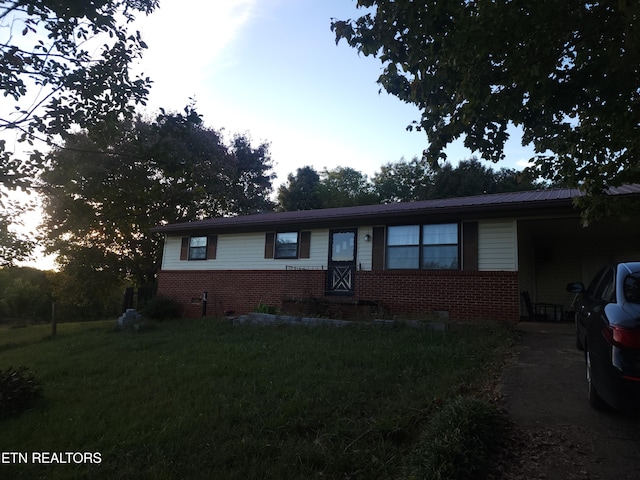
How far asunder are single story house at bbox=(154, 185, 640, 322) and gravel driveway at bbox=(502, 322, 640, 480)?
16.4ft

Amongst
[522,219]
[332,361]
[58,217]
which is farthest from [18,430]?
[522,219]

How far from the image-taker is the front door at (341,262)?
12829 millimetres

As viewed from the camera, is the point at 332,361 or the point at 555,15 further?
the point at 332,361

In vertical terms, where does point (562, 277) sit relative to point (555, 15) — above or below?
below

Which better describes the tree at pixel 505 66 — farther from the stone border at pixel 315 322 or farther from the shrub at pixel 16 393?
the shrub at pixel 16 393

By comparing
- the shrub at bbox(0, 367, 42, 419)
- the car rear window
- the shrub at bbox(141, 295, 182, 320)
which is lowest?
the shrub at bbox(0, 367, 42, 419)

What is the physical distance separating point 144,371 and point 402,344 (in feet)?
15.4

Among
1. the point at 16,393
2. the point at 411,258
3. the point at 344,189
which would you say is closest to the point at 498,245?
the point at 411,258

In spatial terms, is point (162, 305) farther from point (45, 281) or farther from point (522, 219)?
point (45, 281)

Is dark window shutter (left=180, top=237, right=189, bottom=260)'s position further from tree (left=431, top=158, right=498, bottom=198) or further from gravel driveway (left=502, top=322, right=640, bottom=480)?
tree (left=431, top=158, right=498, bottom=198)

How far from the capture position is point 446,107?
4.56 meters

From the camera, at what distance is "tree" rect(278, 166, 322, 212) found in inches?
1430

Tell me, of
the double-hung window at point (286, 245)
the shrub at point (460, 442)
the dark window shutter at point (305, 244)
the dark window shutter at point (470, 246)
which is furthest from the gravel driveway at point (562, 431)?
the double-hung window at point (286, 245)

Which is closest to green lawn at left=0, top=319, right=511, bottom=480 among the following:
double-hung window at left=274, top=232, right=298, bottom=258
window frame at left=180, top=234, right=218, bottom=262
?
double-hung window at left=274, top=232, right=298, bottom=258
